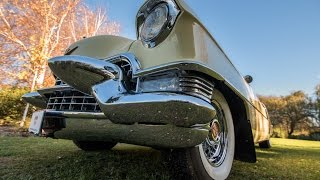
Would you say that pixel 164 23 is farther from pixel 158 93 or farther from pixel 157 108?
pixel 157 108

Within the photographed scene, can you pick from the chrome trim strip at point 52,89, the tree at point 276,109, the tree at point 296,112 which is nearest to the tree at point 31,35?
the chrome trim strip at point 52,89

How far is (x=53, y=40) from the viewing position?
43.1 feet

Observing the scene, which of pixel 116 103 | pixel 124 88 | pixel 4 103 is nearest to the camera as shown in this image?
pixel 116 103

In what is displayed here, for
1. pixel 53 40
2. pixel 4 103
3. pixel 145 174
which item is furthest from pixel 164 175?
pixel 53 40

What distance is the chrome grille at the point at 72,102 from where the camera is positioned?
83.7 inches

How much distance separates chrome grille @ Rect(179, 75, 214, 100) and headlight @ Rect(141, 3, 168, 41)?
0.40 meters

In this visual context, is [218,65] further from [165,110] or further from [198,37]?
[165,110]

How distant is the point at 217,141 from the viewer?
2318mm

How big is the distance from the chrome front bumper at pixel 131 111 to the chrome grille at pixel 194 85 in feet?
0.19

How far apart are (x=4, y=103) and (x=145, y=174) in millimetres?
10375

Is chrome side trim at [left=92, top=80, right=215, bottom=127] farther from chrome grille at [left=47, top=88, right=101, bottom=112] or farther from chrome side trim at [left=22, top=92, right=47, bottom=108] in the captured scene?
chrome side trim at [left=22, top=92, right=47, bottom=108]

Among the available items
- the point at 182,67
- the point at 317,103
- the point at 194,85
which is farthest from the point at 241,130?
the point at 317,103

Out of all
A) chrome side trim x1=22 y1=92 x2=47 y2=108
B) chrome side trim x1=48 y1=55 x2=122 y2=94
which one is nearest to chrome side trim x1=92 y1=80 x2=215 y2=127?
chrome side trim x1=48 y1=55 x2=122 y2=94

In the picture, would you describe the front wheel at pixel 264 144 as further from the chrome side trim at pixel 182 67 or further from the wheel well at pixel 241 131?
the chrome side trim at pixel 182 67
